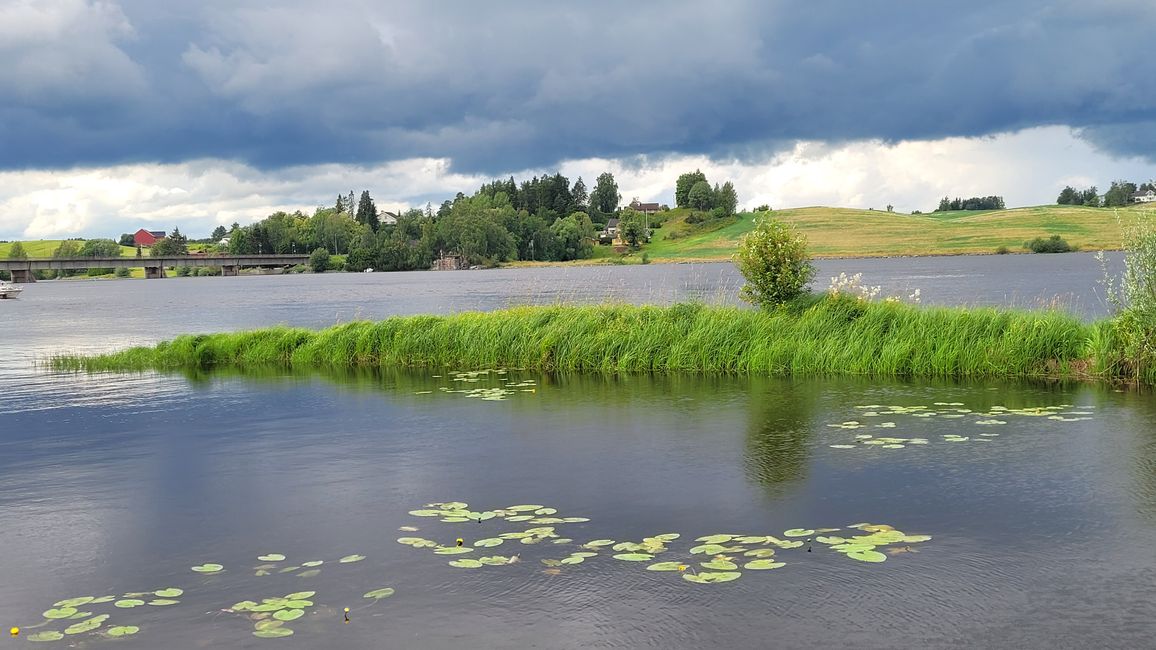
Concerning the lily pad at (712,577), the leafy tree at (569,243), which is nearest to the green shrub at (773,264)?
the lily pad at (712,577)

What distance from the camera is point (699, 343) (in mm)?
23391

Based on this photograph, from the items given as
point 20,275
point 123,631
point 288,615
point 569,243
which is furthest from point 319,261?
point 288,615

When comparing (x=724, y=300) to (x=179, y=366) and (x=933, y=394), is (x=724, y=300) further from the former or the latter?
(x=179, y=366)

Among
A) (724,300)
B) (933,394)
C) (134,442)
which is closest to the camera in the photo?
(134,442)

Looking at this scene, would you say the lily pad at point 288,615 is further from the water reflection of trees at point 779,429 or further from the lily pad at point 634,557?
the water reflection of trees at point 779,429

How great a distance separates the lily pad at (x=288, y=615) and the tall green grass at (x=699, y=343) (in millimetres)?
15785

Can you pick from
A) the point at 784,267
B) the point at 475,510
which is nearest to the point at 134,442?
the point at 475,510

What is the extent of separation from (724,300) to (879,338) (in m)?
6.06

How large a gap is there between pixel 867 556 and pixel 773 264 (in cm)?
1582

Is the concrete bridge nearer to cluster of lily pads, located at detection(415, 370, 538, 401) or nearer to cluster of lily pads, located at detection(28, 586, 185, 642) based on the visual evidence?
cluster of lily pads, located at detection(415, 370, 538, 401)

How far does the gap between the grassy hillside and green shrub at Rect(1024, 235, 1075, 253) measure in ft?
5.76

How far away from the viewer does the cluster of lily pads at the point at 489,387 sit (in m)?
20.2

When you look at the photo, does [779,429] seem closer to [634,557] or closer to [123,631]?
[634,557]

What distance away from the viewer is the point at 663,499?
1095 cm
